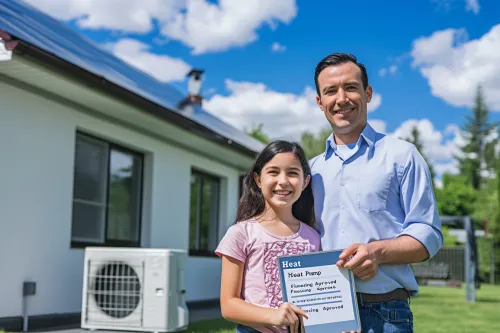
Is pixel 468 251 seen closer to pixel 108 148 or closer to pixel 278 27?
pixel 108 148

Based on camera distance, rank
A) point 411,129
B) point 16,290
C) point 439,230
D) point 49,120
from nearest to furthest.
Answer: point 439,230
point 16,290
point 49,120
point 411,129

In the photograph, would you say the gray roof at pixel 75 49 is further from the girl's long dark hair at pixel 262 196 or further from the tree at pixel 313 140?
the tree at pixel 313 140

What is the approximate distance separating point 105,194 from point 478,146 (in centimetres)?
6073

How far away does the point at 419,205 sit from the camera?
199 centimetres

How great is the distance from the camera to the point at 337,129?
2.15 m

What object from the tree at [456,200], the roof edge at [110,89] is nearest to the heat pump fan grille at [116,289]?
the roof edge at [110,89]

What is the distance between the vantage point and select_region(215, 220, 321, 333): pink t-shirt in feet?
6.85

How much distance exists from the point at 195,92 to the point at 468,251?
275 inches

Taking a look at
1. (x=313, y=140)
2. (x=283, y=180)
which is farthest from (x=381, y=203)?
(x=313, y=140)

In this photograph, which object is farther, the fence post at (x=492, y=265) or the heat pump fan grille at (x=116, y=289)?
the fence post at (x=492, y=265)

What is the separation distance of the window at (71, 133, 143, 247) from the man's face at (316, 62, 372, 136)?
6160 mm

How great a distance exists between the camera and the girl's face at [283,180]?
214cm

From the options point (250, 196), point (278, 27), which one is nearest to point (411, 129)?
point (278, 27)

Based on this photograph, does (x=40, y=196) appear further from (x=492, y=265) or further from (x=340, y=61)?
(x=492, y=265)
